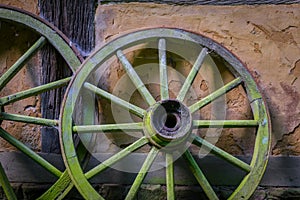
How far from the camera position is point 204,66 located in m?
1.98

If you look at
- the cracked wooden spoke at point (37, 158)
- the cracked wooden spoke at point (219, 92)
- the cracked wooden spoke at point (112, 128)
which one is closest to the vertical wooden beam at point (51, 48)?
the cracked wooden spoke at point (37, 158)

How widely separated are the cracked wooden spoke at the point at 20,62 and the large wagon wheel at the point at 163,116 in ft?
0.82

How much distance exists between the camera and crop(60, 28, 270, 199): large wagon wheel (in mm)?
1706

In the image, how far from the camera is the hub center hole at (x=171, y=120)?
173cm

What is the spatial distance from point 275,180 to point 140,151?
591 millimetres

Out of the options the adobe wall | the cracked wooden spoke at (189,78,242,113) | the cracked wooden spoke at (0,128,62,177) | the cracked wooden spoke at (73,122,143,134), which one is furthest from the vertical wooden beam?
the cracked wooden spoke at (189,78,242,113)

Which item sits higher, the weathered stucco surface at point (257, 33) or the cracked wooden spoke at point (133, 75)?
the weathered stucco surface at point (257, 33)

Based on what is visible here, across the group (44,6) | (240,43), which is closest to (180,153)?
(240,43)

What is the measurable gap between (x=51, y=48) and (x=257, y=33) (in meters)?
0.91

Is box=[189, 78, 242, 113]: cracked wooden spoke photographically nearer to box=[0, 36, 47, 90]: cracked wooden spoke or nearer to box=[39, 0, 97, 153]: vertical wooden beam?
box=[39, 0, 97, 153]: vertical wooden beam

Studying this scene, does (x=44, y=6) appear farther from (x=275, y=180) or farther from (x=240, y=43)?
(x=275, y=180)

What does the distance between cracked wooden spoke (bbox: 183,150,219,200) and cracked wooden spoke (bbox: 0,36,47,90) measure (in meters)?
0.76

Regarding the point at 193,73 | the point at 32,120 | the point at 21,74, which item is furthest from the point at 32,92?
the point at 193,73

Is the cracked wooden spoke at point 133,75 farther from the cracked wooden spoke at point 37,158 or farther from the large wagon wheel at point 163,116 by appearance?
the cracked wooden spoke at point 37,158
